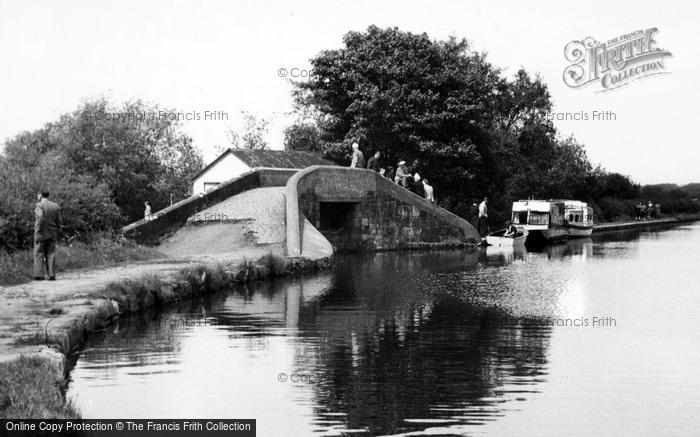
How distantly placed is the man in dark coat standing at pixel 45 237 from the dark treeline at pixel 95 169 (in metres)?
2.19

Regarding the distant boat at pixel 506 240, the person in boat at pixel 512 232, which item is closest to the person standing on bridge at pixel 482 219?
the person in boat at pixel 512 232

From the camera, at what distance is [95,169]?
133 ft

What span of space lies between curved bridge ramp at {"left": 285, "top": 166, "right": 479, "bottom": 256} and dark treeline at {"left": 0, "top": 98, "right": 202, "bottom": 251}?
691 centimetres

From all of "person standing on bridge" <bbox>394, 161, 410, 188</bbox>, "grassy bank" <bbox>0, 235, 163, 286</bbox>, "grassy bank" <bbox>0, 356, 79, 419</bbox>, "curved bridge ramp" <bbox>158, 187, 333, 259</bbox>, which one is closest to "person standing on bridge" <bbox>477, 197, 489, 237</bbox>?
"person standing on bridge" <bbox>394, 161, 410, 188</bbox>

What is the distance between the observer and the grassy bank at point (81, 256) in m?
18.0

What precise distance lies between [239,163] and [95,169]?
8263 mm

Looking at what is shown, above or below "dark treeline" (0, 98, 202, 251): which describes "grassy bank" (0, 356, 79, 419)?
below

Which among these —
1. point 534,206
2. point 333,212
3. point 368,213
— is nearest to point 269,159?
point 333,212

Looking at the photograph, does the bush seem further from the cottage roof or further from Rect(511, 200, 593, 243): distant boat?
Rect(511, 200, 593, 243): distant boat

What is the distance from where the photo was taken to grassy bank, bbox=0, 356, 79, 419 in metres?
7.89

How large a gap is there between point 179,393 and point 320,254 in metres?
17.1

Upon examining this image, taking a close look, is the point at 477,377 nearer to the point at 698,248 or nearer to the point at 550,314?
the point at 550,314

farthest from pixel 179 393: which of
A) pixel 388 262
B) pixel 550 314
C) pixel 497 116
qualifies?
pixel 497 116

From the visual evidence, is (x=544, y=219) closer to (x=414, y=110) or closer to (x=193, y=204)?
(x=414, y=110)
